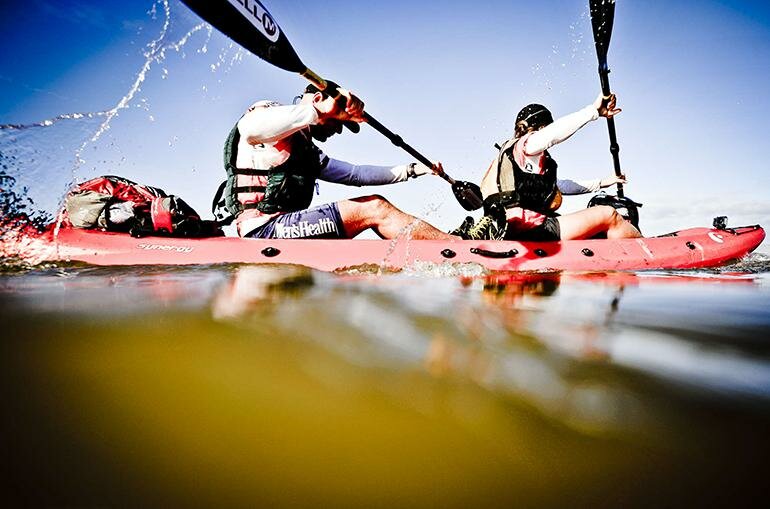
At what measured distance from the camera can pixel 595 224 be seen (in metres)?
4.40

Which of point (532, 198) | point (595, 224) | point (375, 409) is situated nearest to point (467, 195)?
point (532, 198)

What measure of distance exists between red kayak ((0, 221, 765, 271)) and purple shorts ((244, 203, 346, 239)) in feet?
0.65

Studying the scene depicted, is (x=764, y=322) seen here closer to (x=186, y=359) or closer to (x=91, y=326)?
(x=186, y=359)

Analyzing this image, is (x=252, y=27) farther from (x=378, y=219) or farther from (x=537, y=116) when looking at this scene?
(x=537, y=116)

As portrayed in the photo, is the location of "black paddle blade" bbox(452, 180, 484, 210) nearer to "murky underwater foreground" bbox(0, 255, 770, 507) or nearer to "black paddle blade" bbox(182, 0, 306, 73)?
"black paddle blade" bbox(182, 0, 306, 73)

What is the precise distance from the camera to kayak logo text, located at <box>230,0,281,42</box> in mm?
3229

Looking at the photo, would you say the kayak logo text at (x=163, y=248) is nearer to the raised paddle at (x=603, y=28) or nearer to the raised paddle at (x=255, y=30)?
the raised paddle at (x=255, y=30)

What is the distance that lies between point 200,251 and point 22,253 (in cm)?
154

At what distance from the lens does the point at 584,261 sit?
3.91m

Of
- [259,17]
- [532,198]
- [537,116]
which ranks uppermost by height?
[259,17]

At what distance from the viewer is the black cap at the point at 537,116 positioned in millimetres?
4223

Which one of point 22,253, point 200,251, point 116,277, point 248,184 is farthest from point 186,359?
point 22,253

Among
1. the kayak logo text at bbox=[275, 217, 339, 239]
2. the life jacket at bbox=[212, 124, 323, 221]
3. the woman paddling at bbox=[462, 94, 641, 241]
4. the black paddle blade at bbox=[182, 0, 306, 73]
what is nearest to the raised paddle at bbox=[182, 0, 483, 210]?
the black paddle blade at bbox=[182, 0, 306, 73]

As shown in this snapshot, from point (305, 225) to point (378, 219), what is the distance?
0.75 metres
